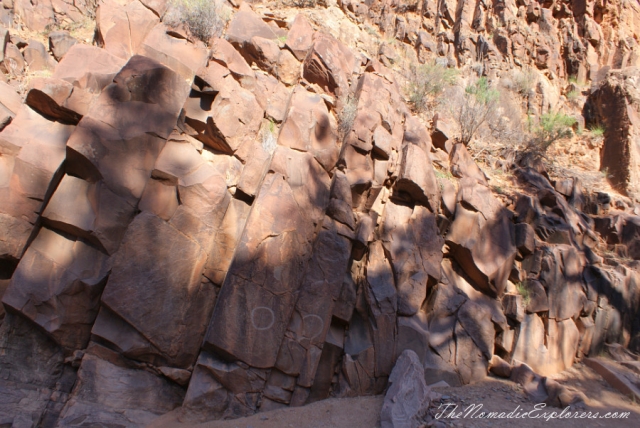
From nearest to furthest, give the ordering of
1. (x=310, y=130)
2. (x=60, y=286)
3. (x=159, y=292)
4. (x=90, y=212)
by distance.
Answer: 1. (x=60, y=286)
2. (x=159, y=292)
3. (x=90, y=212)
4. (x=310, y=130)

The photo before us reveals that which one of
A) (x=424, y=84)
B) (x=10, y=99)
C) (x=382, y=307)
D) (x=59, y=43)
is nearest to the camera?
(x=10, y=99)

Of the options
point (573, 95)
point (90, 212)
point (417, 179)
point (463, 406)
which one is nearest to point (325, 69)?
point (417, 179)

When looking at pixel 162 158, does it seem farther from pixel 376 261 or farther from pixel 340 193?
pixel 376 261

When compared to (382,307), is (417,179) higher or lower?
higher

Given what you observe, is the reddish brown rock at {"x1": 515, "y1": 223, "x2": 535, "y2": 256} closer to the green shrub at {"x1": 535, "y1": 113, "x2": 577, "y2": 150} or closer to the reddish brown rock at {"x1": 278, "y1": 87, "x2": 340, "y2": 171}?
the reddish brown rock at {"x1": 278, "y1": 87, "x2": 340, "y2": 171}

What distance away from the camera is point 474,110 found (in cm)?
891

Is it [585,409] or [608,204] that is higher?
[608,204]

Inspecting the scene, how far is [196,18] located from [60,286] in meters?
4.79

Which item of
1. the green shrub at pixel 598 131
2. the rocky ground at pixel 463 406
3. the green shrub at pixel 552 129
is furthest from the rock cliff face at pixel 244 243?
the green shrub at pixel 598 131

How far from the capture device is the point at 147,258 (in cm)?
431

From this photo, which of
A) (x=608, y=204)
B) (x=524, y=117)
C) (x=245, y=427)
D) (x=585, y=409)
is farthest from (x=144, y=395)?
(x=524, y=117)

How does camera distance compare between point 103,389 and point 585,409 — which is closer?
point 103,389

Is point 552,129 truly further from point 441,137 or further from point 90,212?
point 90,212

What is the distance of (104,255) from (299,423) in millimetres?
2933
